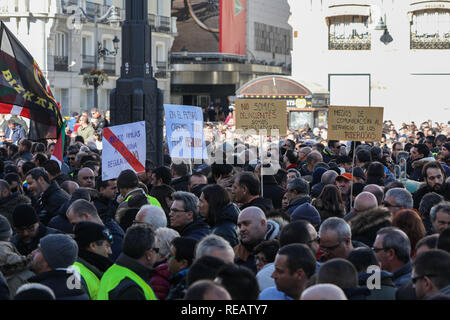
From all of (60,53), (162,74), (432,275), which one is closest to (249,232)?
(432,275)

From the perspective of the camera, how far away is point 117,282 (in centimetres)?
524

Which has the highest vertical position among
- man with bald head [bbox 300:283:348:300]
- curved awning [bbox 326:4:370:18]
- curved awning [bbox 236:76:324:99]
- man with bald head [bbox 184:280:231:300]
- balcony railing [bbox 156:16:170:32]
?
balcony railing [bbox 156:16:170:32]

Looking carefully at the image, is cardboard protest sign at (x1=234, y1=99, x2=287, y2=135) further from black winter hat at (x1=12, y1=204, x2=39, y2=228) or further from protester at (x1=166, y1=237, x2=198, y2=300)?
protester at (x1=166, y1=237, x2=198, y2=300)

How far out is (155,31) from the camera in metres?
50.0

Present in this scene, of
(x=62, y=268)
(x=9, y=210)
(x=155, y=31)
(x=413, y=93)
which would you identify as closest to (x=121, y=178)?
(x=9, y=210)

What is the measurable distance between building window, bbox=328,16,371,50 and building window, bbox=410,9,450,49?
1840 mm

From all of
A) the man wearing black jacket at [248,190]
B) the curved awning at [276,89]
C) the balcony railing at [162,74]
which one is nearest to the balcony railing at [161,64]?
the balcony railing at [162,74]

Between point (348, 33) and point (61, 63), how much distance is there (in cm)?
1367

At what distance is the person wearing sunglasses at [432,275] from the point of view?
15.8ft

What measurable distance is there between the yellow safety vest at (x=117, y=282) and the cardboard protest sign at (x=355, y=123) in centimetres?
602

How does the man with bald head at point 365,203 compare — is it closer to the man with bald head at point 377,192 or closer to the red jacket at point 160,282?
the man with bald head at point 377,192

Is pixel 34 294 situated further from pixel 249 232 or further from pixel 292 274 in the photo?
pixel 249 232

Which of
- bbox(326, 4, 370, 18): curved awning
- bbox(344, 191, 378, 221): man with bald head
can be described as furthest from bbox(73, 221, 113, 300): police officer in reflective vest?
bbox(326, 4, 370, 18): curved awning

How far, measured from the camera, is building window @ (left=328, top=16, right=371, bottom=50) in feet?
111
